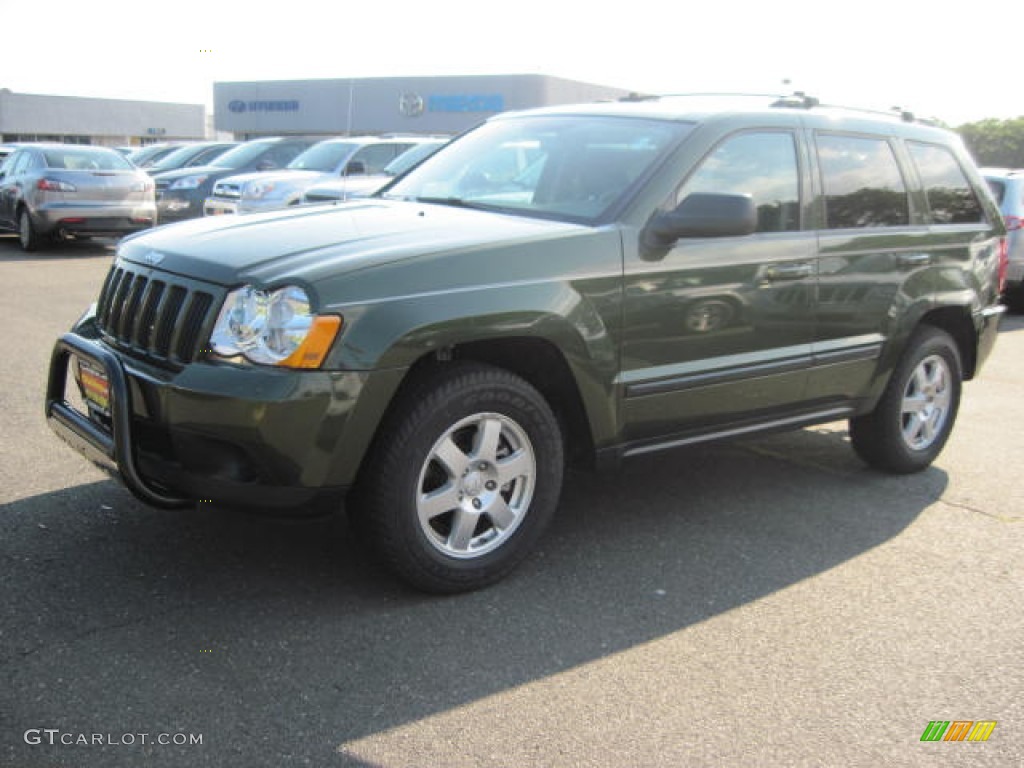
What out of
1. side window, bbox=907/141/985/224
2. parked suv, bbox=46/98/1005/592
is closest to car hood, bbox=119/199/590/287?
parked suv, bbox=46/98/1005/592

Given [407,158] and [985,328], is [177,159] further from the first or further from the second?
[985,328]

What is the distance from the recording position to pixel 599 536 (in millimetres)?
4605

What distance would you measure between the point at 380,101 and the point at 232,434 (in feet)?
171

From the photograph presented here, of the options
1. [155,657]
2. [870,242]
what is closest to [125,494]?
[155,657]

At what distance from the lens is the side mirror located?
4.13 metres

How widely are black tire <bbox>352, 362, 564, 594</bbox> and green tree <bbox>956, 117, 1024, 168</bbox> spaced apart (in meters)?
29.0

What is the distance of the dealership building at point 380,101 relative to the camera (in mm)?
49562

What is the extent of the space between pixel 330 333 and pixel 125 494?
71.6 inches

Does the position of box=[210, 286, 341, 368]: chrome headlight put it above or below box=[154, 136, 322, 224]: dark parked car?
above

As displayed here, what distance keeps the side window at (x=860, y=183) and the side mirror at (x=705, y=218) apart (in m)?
0.98

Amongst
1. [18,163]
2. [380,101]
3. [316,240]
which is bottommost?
[18,163]

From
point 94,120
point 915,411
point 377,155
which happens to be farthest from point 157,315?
point 94,120

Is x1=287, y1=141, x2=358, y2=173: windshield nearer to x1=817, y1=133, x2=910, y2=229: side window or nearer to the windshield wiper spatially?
the windshield wiper

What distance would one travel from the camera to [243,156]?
18.9 metres
